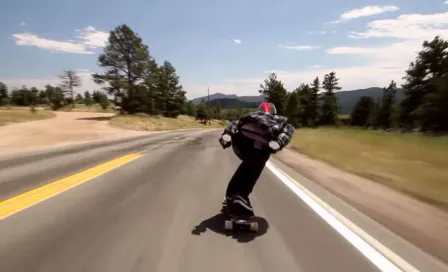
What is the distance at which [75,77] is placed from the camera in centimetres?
9744

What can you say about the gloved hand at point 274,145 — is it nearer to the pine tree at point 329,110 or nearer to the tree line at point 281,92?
the tree line at point 281,92

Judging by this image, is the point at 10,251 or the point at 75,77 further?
the point at 75,77

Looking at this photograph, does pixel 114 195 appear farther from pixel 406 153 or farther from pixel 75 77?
pixel 75 77

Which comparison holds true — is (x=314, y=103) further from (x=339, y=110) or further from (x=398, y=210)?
(x=398, y=210)

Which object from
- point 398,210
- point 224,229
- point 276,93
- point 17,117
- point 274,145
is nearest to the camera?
point 274,145

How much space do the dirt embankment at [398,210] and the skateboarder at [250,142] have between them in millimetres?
2188

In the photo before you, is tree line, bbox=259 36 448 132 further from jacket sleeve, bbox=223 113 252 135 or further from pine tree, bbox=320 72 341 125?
jacket sleeve, bbox=223 113 252 135

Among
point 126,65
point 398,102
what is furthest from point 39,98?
point 398,102

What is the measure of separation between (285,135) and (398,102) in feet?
326

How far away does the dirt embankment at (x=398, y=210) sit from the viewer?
4.33m

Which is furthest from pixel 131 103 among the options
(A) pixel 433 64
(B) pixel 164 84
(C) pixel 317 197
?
(A) pixel 433 64

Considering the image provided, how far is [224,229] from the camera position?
181 inches

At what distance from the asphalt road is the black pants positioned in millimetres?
590

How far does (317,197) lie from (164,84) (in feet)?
241
